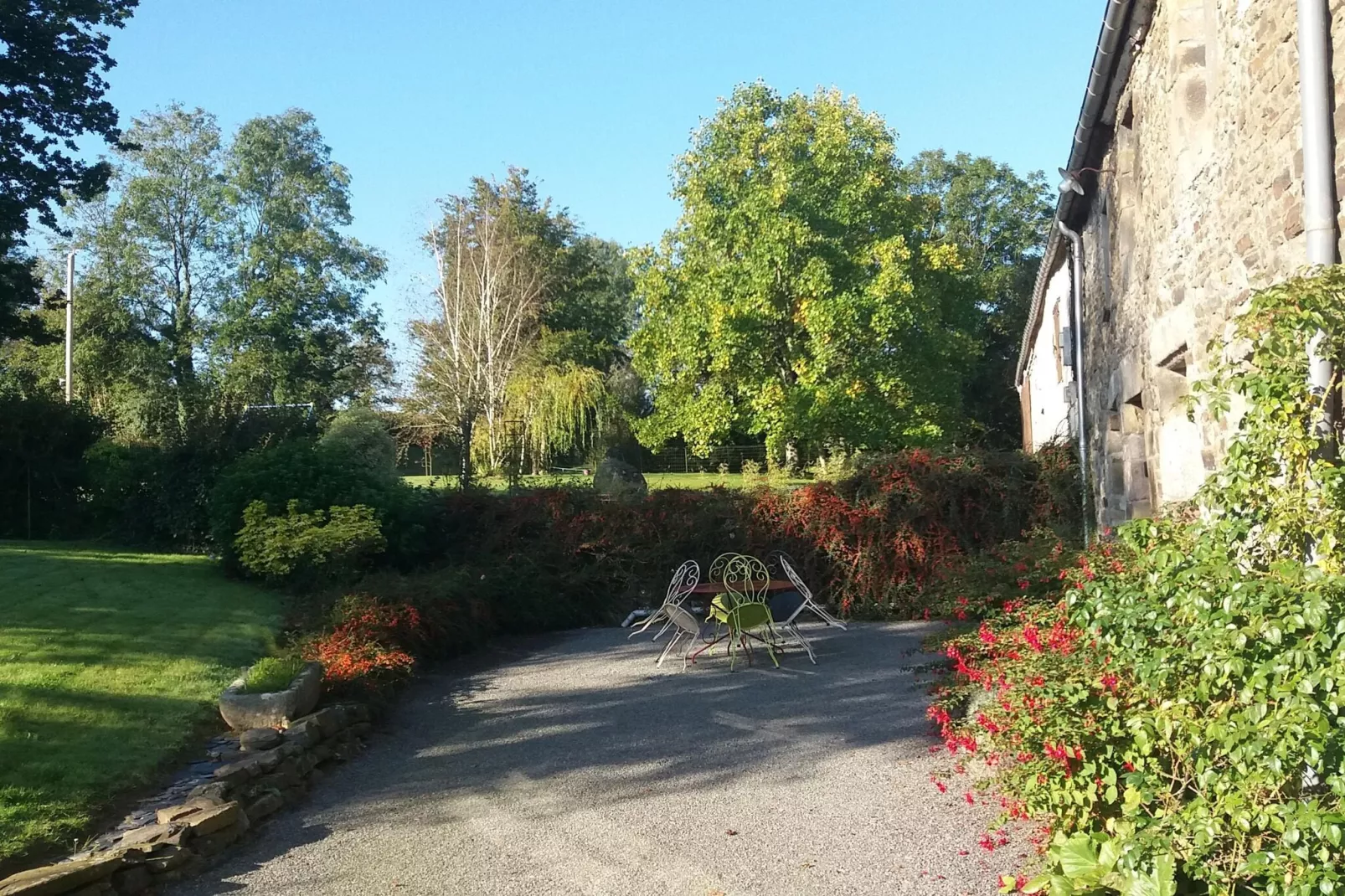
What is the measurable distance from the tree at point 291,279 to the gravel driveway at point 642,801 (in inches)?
1402

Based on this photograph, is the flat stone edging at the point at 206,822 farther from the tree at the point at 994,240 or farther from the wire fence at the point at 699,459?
the tree at the point at 994,240

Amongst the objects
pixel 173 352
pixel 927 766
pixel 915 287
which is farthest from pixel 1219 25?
pixel 173 352

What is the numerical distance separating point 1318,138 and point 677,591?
8.18 m

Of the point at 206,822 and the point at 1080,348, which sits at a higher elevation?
the point at 1080,348

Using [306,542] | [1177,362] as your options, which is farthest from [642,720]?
[306,542]

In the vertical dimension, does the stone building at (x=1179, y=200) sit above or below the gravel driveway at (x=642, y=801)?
above

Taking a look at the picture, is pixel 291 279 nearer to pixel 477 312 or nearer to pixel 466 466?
pixel 477 312

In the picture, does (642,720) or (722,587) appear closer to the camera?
(642,720)

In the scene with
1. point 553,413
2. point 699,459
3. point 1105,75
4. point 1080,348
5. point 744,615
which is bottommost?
point 744,615

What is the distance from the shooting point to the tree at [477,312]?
34594 millimetres

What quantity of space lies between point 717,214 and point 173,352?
82.0 ft

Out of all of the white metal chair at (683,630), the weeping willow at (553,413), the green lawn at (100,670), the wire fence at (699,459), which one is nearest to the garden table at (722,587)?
the white metal chair at (683,630)

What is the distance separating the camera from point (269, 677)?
7273 millimetres

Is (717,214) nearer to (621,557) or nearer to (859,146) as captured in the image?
(859,146)
